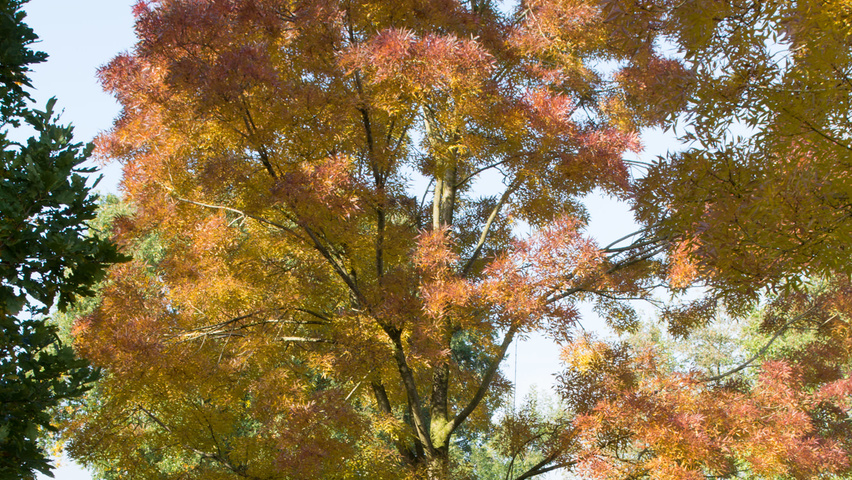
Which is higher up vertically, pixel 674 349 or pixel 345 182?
pixel 674 349

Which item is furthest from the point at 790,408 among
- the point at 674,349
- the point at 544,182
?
the point at 674,349

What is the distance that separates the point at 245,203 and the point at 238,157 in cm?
55

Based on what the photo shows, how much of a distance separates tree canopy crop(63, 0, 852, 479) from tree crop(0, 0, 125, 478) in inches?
58.5

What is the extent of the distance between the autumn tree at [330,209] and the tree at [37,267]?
1.43 meters

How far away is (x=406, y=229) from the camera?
24.9ft

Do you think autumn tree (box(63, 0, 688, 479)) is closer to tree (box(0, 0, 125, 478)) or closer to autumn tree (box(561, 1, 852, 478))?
autumn tree (box(561, 1, 852, 478))

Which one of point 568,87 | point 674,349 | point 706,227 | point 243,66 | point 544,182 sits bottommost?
point 706,227

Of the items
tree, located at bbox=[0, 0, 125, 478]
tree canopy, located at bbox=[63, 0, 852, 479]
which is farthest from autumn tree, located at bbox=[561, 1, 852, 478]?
tree, located at bbox=[0, 0, 125, 478]

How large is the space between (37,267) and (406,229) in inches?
155

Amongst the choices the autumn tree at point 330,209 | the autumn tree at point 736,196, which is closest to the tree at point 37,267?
the autumn tree at point 330,209

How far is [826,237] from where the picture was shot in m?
4.17

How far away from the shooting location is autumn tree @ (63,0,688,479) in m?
6.04

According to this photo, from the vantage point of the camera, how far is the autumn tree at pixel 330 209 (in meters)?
6.04

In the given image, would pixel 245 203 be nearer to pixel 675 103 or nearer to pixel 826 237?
pixel 675 103
